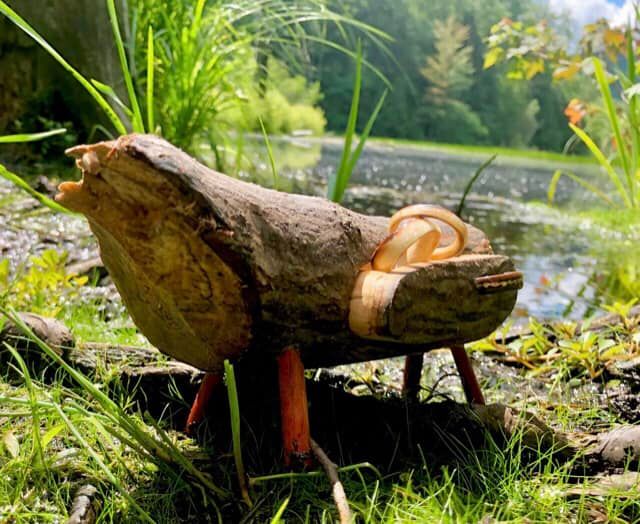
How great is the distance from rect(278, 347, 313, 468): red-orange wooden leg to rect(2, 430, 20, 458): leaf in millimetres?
332

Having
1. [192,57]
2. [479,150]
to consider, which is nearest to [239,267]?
[192,57]

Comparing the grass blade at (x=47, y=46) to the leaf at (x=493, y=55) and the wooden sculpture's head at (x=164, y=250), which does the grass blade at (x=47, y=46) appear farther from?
the leaf at (x=493, y=55)

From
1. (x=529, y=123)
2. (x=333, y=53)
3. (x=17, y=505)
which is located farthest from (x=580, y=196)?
(x=17, y=505)

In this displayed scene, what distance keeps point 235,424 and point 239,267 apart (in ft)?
0.60

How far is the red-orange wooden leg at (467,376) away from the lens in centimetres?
106

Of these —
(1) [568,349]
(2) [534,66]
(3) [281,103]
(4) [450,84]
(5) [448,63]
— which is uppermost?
(5) [448,63]

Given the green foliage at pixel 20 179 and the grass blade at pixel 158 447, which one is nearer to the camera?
the grass blade at pixel 158 447

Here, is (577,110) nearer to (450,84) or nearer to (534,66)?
(534,66)

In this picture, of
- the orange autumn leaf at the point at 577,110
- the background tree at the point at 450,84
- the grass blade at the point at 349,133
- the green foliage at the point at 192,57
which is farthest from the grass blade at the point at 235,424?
the background tree at the point at 450,84

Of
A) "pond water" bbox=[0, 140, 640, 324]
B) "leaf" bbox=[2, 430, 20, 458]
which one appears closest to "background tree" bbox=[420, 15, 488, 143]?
"pond water" bbox=[0, 140, 640, 324]

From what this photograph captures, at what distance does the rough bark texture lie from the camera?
2.32 ft

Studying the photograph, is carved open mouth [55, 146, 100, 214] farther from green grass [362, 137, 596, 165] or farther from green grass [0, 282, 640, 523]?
green grass [362, 137, 596, 165]

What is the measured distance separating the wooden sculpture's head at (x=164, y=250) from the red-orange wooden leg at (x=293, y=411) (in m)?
0.07

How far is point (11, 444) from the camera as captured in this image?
2.56 feet
